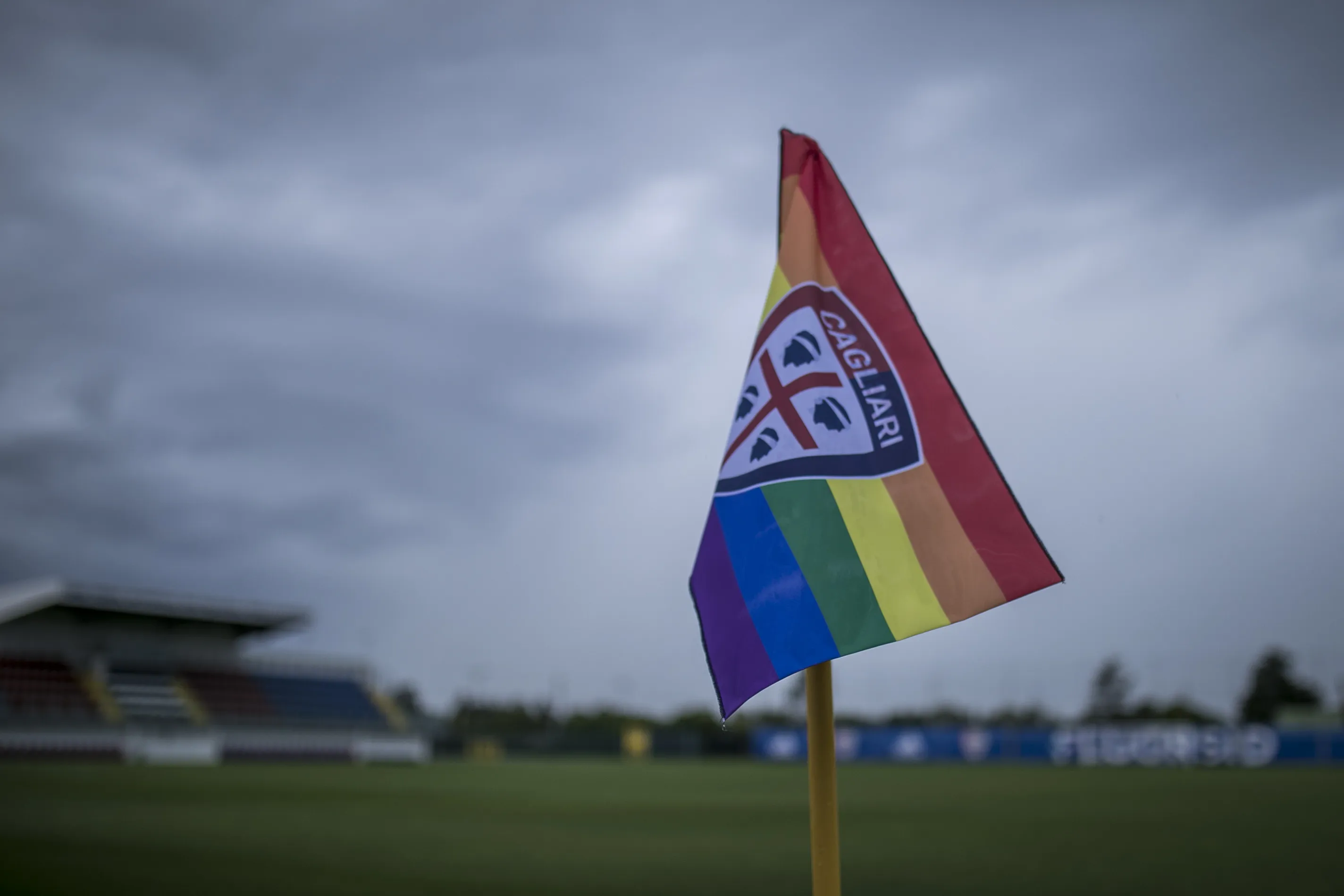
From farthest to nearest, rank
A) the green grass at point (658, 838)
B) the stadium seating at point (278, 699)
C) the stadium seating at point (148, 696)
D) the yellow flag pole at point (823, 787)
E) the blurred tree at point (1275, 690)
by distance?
the blurred tree at point (1275, 690) < the stadium seating at point (278, 699) < the stadium seating at point (148, 696) < the green grass at point (658, 838) < the yellow flag pole at point (823, 787)

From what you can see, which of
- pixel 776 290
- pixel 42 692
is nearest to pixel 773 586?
pixel 776 290

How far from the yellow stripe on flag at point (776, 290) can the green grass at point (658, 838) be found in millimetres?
5040

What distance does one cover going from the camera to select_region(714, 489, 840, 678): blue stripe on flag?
2.67m

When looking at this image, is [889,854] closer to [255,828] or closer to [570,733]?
[255,828]

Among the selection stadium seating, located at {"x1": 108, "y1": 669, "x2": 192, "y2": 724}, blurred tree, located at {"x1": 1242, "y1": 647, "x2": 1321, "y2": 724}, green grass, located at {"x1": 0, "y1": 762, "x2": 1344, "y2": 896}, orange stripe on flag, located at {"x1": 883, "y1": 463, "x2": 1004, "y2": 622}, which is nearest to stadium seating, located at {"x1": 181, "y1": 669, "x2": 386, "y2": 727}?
stadium seating, located at {"x1": 108, "y1": 669, "x2": 192, "y2": 724}

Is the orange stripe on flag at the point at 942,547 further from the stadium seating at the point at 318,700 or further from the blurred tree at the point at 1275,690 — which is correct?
the blurred tree at the point at 1275,690

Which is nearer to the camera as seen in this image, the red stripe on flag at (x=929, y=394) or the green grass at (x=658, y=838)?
the red stripe on flag at (x=929, y=394)

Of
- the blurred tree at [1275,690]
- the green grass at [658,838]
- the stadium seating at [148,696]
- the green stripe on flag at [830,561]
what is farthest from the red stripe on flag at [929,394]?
the blurred tree at [1275,690]

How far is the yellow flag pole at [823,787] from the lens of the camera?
2.60 m

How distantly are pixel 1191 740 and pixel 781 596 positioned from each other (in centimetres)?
3630

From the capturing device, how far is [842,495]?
2854 mm

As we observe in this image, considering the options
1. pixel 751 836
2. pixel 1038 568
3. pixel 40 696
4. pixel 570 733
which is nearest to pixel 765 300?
pixel 1038 568

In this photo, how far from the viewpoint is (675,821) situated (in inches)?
514

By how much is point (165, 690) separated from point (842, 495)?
164 feet
